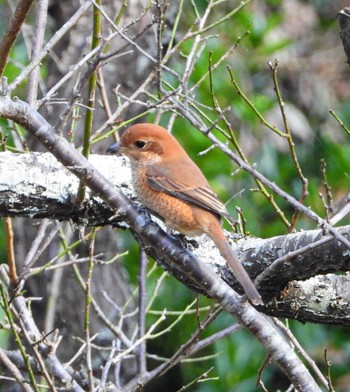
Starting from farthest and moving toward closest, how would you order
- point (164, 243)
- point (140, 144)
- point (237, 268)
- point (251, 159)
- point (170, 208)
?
point (251, 159)
point (140, 144)
point (170, 208)
point (237, 268)
point (164, 243)

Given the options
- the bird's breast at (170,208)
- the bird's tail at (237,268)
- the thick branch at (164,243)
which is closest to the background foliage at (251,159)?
the bird's breast at (170,208)

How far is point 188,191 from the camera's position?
3527 mm

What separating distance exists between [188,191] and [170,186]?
0.08m

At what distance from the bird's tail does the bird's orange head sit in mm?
507

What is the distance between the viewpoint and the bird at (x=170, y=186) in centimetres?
341

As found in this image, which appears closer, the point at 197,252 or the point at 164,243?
the point at 164,243

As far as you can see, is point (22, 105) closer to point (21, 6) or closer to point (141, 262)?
point (21, 6)

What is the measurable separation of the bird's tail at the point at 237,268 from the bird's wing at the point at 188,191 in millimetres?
168

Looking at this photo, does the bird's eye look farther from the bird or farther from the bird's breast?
the bird's breast

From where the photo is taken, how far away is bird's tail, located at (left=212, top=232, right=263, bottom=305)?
2786mm

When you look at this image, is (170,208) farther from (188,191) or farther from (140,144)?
(140,144)

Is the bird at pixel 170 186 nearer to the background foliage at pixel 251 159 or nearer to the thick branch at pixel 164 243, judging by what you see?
the thick branch at pixel 164 243

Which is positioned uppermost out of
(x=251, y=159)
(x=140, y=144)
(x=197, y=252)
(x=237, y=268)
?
(x=251, y=159)

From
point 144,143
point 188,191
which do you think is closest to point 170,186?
point 188,191
